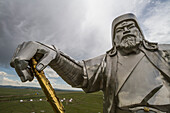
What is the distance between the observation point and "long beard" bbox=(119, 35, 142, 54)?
291cm

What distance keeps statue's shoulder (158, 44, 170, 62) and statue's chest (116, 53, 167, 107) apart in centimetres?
43

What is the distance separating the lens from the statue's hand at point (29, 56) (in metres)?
1.96

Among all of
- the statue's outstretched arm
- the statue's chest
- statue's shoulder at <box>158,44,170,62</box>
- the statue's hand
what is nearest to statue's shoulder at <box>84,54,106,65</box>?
the statue's outstretched arm

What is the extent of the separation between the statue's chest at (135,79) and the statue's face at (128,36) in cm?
29

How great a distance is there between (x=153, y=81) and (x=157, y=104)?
471 millimetres

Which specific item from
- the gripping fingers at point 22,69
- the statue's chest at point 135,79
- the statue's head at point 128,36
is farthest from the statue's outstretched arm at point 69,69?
the statue's head at point 128,36

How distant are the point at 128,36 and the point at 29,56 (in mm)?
2354

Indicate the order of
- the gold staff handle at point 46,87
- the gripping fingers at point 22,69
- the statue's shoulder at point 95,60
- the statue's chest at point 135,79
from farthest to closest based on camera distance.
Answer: the statue's shoulder at point 95,60
the statue's chest at point 135,79
the gold staff handle at point 46,87
the gripping fingers at point 22,69

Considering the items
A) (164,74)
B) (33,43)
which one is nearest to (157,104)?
(164,74)

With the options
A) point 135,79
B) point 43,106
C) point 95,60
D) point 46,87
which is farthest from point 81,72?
point 43,106

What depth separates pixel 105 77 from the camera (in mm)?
3035

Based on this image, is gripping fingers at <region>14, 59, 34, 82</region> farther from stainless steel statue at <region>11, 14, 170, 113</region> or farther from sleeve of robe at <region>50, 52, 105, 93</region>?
sleeve of robe at <region>50, 52, 105, 93</region>

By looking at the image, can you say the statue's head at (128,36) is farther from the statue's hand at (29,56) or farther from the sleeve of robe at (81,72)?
the statue's hand at (29,56)

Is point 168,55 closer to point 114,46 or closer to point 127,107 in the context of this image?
point 114,46
